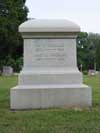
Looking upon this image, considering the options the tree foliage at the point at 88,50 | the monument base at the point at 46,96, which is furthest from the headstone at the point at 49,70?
the tree foliage at the point at 88,50

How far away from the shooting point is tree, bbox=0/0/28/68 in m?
46.5

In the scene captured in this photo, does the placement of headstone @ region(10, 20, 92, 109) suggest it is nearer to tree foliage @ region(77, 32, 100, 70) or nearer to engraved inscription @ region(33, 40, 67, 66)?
engraved inscription @ region(33, 40, 67, 66)

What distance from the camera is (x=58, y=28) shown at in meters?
11.2

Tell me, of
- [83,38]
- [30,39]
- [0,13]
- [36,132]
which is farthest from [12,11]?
[83,38]

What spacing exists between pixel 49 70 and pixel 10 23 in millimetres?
36060

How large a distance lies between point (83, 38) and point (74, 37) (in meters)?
114

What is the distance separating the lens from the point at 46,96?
10852 millimetres

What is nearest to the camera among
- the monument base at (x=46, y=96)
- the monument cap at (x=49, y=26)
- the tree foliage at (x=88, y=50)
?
the monument base at (x=46, y=96)

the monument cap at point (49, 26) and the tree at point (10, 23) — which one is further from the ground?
the monument cap at point (49, 26)

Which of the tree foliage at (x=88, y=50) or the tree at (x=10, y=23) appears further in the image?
the tree foliage at (x=88, y=50)

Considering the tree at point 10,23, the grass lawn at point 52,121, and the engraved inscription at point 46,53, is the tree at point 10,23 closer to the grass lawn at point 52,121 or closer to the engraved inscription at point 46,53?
the engraved inscription at point 46,53

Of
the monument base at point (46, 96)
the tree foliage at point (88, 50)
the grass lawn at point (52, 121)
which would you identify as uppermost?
the grass lawn at point (52, 121)

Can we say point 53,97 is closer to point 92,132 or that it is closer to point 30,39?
point 30,39

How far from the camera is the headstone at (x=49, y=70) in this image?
10.9 metres
